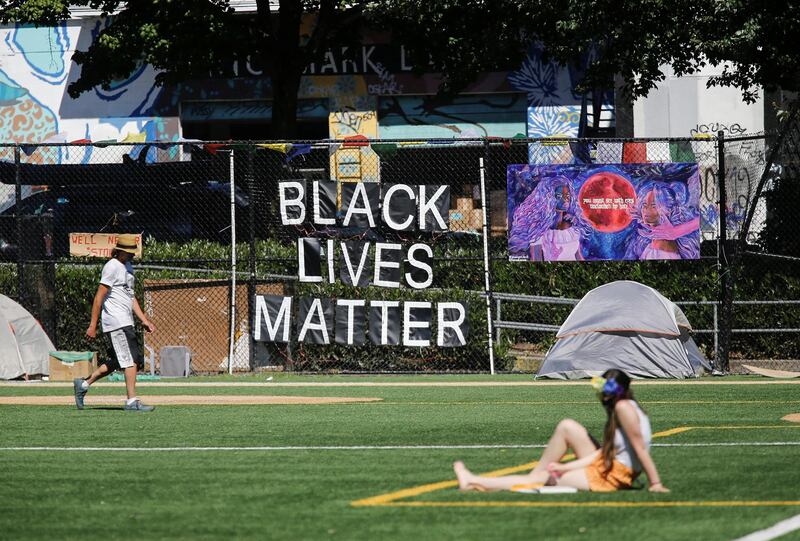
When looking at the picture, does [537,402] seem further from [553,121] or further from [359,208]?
[553,121]

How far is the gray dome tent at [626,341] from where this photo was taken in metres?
17.2

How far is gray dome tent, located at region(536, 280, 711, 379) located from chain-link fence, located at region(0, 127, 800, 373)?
0.85 meters

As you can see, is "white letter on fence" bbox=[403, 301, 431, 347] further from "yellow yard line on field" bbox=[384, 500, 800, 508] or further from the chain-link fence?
"yellow yard line on field" bbox=[384, 500, 800, 508]

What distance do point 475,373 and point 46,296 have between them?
645 centimetres

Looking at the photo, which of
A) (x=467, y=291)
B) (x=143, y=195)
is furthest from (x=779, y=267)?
(x=143, y=195)

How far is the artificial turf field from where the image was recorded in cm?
687

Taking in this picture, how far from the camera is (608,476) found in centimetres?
772

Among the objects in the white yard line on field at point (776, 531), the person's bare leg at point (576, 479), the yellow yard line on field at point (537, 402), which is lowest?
the yellow yard line on field at point (537, 402)

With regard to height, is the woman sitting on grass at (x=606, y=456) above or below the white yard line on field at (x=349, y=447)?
above

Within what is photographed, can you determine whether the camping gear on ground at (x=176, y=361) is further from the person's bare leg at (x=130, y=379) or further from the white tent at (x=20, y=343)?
the person's bare leg at (x=130, y=379)

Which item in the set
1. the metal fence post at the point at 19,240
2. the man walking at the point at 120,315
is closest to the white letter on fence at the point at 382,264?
the metal fence post at the point at 19,240

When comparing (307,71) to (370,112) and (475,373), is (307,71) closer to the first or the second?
(370,112)

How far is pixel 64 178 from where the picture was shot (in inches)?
872

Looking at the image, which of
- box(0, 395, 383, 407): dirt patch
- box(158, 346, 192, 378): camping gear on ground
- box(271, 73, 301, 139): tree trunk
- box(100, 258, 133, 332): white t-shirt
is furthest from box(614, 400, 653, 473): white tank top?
box(271, 73, 301, 139): tree trunk
